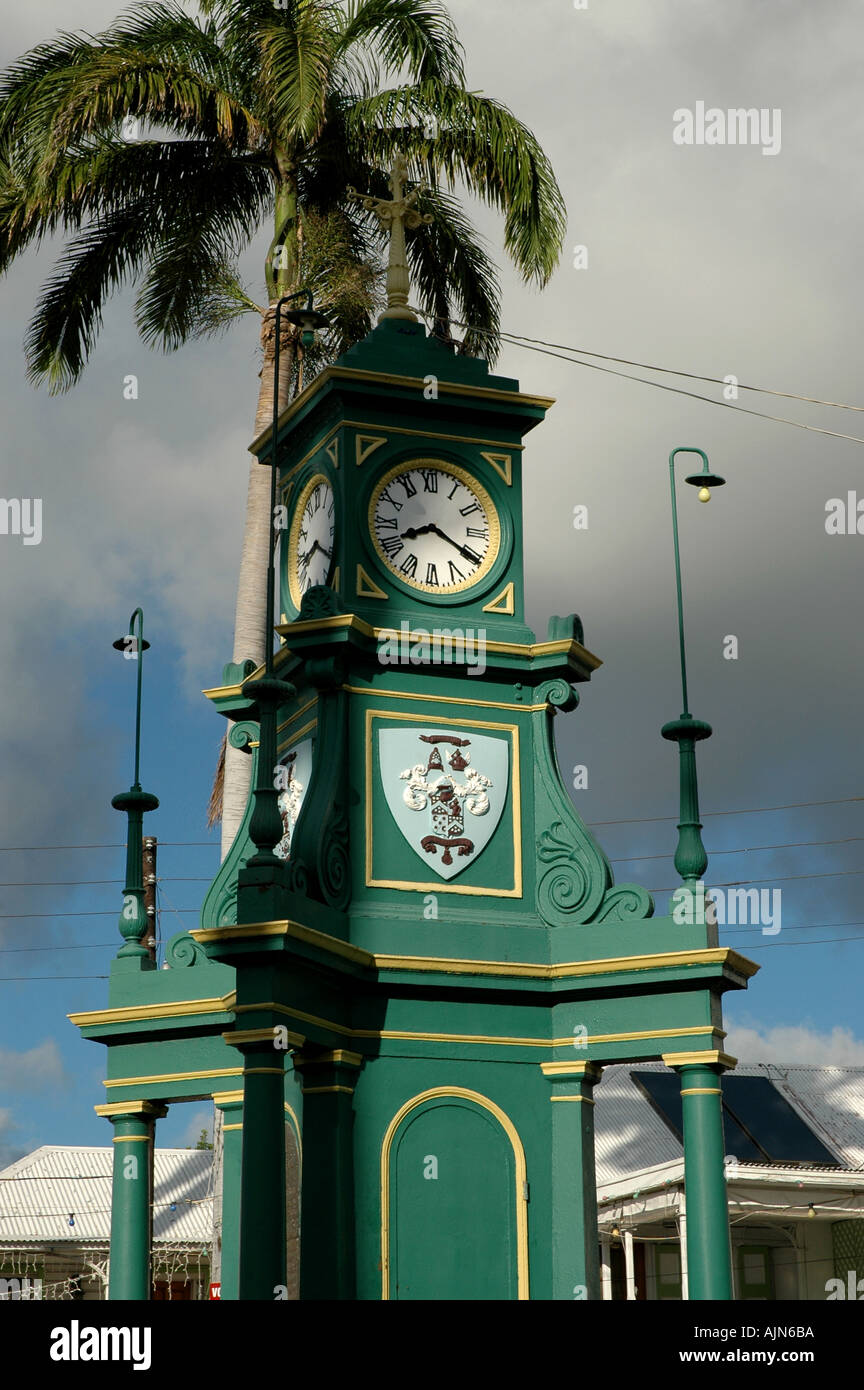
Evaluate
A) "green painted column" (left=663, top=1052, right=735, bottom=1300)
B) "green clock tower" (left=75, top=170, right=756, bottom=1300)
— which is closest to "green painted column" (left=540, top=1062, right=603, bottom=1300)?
"green clock tower" (left=75, top=170, right=756, bottom=1300)

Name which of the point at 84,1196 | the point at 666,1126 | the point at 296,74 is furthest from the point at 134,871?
the point at 84,1196

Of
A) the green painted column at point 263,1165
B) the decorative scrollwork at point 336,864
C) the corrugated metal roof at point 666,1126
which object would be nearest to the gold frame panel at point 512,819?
the decorative scrollwork at point 336,864

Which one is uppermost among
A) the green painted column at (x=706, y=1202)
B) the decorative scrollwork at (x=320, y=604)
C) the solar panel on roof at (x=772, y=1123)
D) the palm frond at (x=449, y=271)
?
the palm frond at (x=449, y=271)

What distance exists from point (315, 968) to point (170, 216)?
53.2 ft

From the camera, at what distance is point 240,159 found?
28.8m

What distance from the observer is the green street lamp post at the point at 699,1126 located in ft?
52.7

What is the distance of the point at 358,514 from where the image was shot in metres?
18.0

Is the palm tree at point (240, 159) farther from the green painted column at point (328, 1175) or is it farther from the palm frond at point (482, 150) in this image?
the green painted column at point (328, 1175)

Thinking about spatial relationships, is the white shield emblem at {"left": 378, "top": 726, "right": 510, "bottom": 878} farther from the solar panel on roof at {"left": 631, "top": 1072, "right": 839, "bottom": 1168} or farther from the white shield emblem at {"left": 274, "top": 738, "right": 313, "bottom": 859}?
the solar panel on roof at {"left": 631, "top": 1072, "right": 839, "bottom": 1168}

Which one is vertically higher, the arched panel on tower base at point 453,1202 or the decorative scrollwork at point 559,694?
the decorative scrollwork at point 559,694

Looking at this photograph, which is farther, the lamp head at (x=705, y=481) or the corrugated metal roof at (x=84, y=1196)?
the corrugated metal roof at (x=84, y=1196)

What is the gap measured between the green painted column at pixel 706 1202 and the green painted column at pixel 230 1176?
13.9 feet

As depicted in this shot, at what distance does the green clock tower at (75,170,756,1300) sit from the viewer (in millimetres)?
15977

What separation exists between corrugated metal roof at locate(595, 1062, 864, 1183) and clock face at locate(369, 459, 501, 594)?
19178 millimetres
